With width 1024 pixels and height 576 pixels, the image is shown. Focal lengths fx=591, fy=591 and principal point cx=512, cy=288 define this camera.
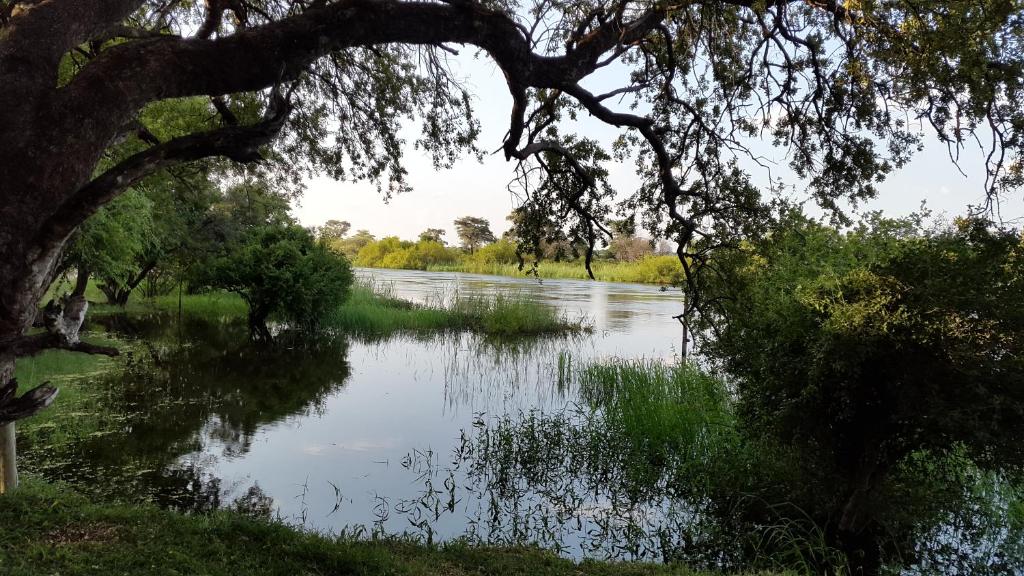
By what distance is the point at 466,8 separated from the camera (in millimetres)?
3871

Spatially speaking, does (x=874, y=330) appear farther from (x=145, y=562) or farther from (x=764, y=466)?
(x=145, y=562)

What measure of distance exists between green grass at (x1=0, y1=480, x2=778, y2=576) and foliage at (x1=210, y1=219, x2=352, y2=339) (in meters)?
13.4

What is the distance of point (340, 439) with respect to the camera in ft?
29.1

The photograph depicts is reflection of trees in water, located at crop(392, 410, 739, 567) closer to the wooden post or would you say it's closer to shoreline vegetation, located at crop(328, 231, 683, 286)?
the wooden post

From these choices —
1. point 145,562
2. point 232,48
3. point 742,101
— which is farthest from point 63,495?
point 742,101

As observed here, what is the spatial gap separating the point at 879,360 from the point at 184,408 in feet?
31.8

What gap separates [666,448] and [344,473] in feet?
13.8

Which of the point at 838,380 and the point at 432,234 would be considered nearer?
the point at 838,380

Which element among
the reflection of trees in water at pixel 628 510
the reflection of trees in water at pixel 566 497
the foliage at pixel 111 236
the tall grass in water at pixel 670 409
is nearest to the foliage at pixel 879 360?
the reflection of trees in water at pixel 628 510

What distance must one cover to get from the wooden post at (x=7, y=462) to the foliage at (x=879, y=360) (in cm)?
640

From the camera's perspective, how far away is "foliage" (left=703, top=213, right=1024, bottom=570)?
15.0 ft

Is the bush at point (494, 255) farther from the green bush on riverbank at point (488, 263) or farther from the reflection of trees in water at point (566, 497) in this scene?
the reflection of trees in water at point (566, 497)

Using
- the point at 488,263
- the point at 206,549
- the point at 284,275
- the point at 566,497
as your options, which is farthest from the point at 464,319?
the point at 488,263

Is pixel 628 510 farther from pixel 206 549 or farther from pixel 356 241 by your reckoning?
pixel 356 241
